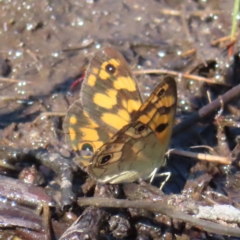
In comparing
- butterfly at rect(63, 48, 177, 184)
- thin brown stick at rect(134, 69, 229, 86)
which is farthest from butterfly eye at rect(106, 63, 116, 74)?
thin brown stick at rect(134, 69, 229, 86)

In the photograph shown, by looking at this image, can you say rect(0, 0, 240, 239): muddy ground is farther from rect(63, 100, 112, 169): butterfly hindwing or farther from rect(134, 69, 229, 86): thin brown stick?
rect(63, 100, 112, 169): butterfly hindwing

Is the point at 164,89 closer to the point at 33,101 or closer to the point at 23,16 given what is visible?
the point at 33,101

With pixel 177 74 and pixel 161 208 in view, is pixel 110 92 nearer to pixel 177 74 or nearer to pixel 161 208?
pixel 161 208

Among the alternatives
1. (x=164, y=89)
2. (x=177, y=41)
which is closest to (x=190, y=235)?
(x=164, y=89)

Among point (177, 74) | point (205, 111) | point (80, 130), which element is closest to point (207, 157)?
point (205, 111)

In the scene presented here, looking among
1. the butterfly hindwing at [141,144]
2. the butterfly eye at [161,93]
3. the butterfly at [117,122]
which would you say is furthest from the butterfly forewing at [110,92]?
the butterfly eye at [161,93]

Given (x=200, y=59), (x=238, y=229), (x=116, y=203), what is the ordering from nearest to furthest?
(x=238, y=229), (x=116, y=203), (x=200, y=59)
